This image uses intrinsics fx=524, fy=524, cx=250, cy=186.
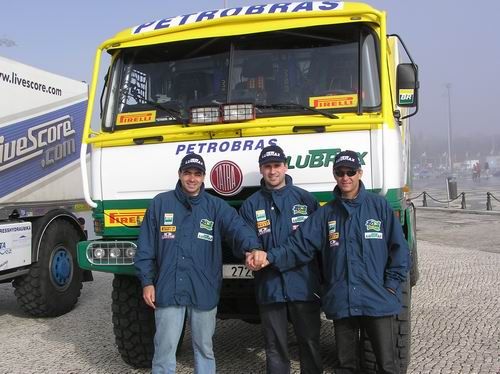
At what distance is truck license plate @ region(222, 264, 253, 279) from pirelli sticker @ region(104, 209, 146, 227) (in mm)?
790

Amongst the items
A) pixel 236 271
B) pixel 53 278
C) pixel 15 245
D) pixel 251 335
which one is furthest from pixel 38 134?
pixel 236 271

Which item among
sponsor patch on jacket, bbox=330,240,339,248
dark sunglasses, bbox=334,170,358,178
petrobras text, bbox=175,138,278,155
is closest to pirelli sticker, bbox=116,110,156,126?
petrobras text, bbox=175,138,278,155

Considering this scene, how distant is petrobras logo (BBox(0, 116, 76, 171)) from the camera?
6173 millimetres

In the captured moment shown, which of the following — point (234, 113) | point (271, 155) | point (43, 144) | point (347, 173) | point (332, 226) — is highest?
point (43, 144)

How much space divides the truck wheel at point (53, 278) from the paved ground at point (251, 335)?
172 millimetres

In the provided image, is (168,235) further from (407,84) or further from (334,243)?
(407,84)

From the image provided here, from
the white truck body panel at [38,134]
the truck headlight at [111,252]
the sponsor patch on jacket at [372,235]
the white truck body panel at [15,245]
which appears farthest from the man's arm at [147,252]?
the white truck body panel at [38,134]

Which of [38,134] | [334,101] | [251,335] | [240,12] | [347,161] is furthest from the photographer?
[38,134]

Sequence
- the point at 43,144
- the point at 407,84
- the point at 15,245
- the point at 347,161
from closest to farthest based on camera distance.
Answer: the point at 347,161 < the point at 407,84 < the point at 15,245 < the point at 43,144

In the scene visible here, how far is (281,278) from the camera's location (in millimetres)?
3379

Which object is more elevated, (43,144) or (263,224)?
(43,144)

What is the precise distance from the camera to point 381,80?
3.76 metres

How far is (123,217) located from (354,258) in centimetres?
185

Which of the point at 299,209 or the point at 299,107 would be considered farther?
the point at 299,107
